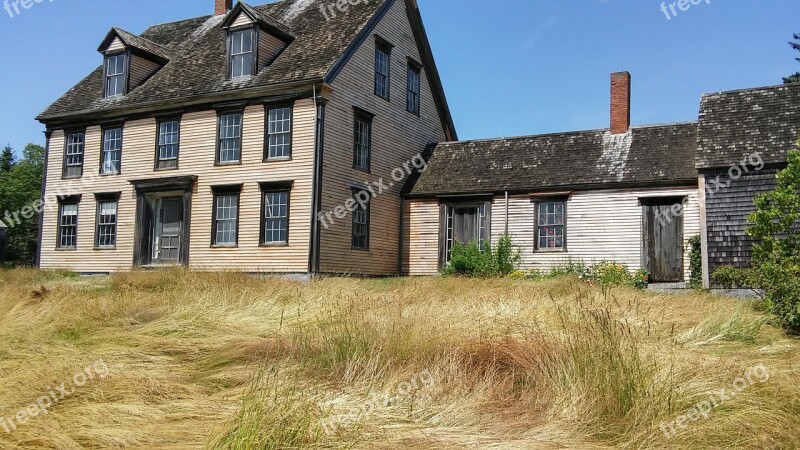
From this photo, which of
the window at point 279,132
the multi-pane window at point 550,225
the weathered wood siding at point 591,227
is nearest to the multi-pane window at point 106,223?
the window at point 279,132

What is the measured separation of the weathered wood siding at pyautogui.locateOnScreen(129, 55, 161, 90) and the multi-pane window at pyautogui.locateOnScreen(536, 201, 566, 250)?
13668 mm

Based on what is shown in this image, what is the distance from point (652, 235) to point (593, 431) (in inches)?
595

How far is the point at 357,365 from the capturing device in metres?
6.45

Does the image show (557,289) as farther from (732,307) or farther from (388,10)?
(388,10)

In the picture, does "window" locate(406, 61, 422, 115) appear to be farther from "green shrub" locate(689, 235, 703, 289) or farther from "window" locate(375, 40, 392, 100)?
"green shrub" locate(689, 235, 703, 289)

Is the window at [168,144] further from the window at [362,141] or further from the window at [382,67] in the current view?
the window at [382,67]

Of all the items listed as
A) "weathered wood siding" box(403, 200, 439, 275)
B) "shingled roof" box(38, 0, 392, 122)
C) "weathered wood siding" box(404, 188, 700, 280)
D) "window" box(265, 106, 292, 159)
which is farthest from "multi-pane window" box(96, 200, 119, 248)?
"weathered wood siding" box(404, 188, 700, 280)

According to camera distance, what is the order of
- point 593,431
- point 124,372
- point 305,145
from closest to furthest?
point 593,431
point 124,372
point 305,145

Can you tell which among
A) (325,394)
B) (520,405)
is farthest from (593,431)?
(325,394)

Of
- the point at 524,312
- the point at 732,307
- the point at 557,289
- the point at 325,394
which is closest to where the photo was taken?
the point at 325,394

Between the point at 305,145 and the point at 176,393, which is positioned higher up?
the point at 305,145

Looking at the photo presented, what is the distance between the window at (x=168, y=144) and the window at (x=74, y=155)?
11.4 feet

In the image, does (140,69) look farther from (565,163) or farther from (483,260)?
(565,163)

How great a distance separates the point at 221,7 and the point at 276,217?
34.6 feet
